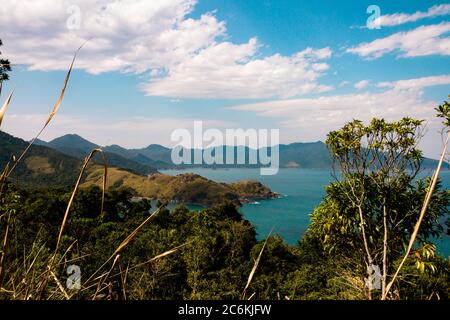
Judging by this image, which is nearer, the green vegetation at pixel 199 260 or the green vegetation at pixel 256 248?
the green vegetation at pixel 256 248

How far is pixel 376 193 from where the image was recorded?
1191cm

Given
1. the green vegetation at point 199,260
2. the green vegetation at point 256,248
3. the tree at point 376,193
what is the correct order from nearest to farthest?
1. the green vegetation at point 256,248
2. the tree at point 376,193
3. the green vegetation at point 199,260

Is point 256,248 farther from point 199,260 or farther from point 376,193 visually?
point 376,193

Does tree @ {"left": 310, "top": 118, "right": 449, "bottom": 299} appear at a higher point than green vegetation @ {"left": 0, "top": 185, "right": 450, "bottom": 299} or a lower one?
higher

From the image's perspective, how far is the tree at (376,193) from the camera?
11648 mm

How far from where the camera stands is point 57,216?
48.0m

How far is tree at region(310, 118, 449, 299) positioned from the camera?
1165 centimetres

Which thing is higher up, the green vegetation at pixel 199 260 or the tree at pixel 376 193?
the tree at pixel 376 193

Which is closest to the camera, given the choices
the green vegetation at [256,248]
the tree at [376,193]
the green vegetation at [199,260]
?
the green vegetation at [256,248]

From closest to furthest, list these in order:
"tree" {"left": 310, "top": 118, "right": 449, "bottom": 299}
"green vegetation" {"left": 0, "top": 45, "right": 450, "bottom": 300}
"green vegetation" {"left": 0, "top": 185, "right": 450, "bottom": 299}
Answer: "green vegetation" {"left": 0, "top": 45, "right": 450, "bottom": 300}
"tree" {"left": 310, "top": 118, "right": 449, "bottom": 299}
"green vegetation" {"left": 0, "top": 185, "right": 450, "bottom": 299}

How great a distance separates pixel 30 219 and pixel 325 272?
36192 millimetres

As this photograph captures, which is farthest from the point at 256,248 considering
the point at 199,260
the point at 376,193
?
the point at 376,193
